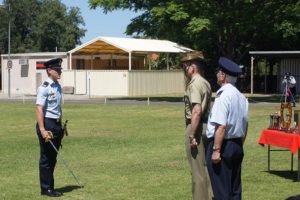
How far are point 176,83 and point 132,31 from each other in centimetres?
1528

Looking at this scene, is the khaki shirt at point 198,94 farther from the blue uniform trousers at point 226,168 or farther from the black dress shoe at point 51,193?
the black dress shoe at point 51,193

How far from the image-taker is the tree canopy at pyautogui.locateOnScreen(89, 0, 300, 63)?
38000mm

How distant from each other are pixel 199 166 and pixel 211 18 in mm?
30753


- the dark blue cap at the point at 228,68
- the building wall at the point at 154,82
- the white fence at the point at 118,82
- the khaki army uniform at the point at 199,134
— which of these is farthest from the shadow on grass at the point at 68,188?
the building wall at the point at 154,82

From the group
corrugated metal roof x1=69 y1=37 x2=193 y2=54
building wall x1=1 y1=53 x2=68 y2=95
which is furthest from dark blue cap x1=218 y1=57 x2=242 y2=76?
building wall x1=1 y1=53 x2=68 y2=95

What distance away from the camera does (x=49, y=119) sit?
30.9ft

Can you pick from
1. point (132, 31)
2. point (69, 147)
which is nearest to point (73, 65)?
point (132, 31)

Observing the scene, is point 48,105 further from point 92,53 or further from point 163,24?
point 92,53

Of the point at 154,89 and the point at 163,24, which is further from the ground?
the point at 163,24

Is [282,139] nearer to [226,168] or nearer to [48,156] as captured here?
[226,168]

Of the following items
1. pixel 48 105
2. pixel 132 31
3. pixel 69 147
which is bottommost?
pixel 69 147

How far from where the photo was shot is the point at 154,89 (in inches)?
2108

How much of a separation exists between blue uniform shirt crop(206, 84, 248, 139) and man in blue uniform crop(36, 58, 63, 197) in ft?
10.5

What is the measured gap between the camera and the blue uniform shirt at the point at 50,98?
30.7 ft
